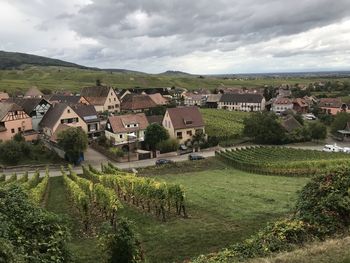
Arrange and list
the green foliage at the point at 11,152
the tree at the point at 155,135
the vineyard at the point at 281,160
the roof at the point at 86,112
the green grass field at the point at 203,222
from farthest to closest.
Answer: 1. the roof at the point at 86,112
2. the tree at the point at 155,135
3. the green foliage at the point at 11,152
4. the vineyard at the point at 281,160
5. the green grass field at the point at 203,222

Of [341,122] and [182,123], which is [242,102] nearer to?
[341,122]

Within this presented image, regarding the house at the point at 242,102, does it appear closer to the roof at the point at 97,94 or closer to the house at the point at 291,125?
the house at the point at 291,125

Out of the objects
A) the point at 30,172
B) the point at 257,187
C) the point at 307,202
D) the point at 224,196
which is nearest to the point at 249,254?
the point at 307,202

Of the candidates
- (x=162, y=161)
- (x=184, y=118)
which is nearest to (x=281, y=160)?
(x=162, y=161)

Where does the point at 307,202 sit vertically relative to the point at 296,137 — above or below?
above

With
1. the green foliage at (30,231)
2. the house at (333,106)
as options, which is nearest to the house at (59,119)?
the green foliage at (30,231)

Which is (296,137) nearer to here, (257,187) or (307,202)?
(257,187)
